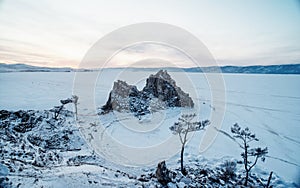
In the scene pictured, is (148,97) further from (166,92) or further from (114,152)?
(114,152)

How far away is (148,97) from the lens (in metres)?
15.7

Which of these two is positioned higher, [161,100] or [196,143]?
[161,100]

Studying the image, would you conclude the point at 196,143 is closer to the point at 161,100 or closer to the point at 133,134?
the point at 133,134

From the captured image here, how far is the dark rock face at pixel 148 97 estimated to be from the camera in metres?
13.8

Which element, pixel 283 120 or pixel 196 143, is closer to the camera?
pixel 196 143

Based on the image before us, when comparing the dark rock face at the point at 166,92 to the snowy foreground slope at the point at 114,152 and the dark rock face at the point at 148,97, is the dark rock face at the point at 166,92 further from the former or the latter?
the snowy foreground slope at the point at 114,152

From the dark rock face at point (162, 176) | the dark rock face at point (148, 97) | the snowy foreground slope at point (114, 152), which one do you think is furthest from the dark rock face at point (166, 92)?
the dark rock face at point (162, 176)

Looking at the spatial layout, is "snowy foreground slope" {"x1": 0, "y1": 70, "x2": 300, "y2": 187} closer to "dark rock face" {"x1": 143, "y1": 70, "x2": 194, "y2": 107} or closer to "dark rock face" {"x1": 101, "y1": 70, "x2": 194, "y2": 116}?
"dark rock face" {"x1": 101, "y1": 70, "x2": 194, "y2": 116}

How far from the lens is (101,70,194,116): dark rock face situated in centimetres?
1382

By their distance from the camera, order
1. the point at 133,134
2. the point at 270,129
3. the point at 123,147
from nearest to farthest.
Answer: the point at 123,147, the point at 133,134, the point at 270,129

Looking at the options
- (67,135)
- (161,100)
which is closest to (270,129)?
(161,100)

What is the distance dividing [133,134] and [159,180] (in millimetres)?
5271

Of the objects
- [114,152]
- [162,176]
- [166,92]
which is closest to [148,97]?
[166,92]

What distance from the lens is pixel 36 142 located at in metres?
7.41
